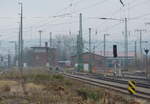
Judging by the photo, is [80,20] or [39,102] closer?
[39,102]

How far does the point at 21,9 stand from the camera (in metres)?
43.8

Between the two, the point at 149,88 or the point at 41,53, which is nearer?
the point at 149,88

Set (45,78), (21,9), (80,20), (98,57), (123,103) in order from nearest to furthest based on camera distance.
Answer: (123,103)
(45,78)
(21,9)
(80,20)
(98,57)

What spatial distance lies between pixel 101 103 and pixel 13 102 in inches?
177

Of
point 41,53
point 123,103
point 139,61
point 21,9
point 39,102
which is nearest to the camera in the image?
point 39,102

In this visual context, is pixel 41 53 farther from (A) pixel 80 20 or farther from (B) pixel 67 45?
(A) pixel 80 20

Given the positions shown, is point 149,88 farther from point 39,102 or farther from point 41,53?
point 41,53

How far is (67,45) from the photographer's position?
11681cm

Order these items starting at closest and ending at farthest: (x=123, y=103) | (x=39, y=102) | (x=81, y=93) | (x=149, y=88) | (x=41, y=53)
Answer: (x=39, y=102) → (x=123, y=103) → (x=81, y=93) → (x=149, y=88) → (x=41, y=53)

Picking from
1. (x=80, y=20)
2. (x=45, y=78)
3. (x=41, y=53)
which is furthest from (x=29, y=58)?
(x=45, y=78)

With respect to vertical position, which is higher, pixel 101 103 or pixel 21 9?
pixel 21 9

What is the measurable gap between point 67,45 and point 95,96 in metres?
99.4

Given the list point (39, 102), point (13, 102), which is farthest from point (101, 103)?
point (13, 102)

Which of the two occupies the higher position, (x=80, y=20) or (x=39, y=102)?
(x=80, y=20)
